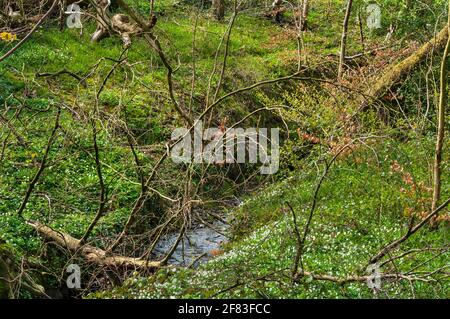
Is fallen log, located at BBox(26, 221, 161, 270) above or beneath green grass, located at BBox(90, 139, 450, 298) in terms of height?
beneath

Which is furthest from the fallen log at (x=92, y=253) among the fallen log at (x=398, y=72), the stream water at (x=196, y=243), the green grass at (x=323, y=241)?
the fallen log at (x=398, y=72)

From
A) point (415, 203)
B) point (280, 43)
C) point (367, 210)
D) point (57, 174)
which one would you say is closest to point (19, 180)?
point (57, 174)

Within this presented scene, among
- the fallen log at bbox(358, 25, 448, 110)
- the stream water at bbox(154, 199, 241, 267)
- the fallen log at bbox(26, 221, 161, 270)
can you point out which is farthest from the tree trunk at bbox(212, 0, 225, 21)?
the fallen log at bbox(26, 221, 161, 270)

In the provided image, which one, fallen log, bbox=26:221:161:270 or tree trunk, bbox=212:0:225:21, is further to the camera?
tree trunk, bbox=212:0:225:21

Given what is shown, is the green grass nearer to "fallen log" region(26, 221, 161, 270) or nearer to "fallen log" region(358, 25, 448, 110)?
"fallen log" region(26, 221, 161, 270)

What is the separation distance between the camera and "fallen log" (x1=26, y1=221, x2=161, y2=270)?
27.6 feet

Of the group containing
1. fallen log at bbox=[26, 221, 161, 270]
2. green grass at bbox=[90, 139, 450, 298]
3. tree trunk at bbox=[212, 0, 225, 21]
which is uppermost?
green grass at bbox=[90, 139, 450, 298]

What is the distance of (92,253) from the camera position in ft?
28.8

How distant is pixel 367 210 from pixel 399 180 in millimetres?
804

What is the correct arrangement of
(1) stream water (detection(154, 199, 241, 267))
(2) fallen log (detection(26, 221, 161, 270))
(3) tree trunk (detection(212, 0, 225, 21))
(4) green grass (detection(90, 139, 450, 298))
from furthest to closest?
1. (3) tree trunk (detection(212, 0, 225, 21))
2. (1) stream water (detection(154, 199, 241, 267))
3. (2) fallen log (detection(26, 221, 161, 270))
4. (4) green grass (detection(90, 139, 450, 298))

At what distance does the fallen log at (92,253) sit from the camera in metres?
8.41

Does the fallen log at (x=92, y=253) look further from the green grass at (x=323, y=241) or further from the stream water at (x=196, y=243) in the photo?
the stream water at (x=196, y=243)

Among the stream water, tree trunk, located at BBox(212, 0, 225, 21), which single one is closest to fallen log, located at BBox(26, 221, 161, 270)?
the stream water

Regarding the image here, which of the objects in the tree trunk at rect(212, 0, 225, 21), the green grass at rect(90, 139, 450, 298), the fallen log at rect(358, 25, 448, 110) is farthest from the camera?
the tree trunk at rect(212, 0, 225, 21)
